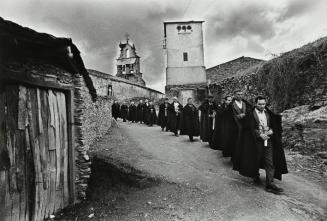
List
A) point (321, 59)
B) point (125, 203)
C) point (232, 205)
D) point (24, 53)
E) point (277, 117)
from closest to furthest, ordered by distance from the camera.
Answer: point (24, 53), point (232, 205), point (125, 203), point (277, 117), point (321, 59)

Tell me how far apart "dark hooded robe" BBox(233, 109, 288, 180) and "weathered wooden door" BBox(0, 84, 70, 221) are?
3540 millimetres

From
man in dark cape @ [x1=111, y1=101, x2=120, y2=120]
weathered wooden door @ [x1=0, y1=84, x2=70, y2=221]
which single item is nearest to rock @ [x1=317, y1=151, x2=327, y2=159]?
weathered wooden door @ [x1=0, y1=84, x2=70, y2=221]

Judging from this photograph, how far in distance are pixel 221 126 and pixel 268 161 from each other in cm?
244

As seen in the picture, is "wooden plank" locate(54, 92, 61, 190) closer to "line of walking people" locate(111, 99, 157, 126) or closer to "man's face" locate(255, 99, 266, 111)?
"man's face" locate(255, 99, 266, 111)

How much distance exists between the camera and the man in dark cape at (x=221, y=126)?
7.09m

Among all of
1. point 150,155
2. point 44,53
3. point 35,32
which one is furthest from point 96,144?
point 35,32

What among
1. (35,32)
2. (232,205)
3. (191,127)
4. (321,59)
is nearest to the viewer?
(35,32)

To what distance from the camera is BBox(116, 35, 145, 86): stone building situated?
57.8m

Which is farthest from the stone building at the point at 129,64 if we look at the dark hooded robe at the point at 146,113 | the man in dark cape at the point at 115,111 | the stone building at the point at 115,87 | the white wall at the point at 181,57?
the dark hooded robe at the point at 146,113

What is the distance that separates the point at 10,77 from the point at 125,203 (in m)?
2.84

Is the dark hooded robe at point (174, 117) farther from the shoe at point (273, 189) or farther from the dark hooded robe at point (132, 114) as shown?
the dark hooded robe at point (132, 114)

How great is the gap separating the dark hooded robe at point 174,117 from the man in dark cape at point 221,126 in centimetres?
400

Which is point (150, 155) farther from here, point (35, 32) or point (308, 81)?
point (308, 81)

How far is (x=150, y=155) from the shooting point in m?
7.93
